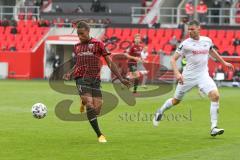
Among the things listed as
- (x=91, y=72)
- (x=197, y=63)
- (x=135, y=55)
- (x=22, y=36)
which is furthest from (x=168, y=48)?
(x=91, y=72)

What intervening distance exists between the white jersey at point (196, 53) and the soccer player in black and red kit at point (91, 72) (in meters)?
2.04

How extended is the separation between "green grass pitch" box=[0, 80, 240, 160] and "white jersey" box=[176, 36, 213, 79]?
4.26ft

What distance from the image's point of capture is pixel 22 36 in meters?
47.0

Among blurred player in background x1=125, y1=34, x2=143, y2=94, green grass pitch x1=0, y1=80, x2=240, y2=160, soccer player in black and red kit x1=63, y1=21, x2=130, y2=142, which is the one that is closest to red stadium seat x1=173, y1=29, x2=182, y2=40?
blurred player in background x1=125, y1=34, x2=143, y2=94

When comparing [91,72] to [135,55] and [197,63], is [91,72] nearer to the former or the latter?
[197,63]

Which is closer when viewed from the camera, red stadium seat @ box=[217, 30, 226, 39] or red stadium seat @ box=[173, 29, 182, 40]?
red stadium seat @ box=[217, 30, 226, 39]

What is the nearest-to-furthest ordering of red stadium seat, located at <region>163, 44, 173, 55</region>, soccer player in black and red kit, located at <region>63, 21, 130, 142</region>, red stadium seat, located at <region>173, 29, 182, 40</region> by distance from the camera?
1. soccer player in black and red kit, located at <region>63, 21, 130, 142</region>
2. red stadium seat, located at <region>163, 44, 173, 55</region>
3. red stadium seat, located at <region>173, 29, 182, 40</region>

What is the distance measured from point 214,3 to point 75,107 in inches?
1037

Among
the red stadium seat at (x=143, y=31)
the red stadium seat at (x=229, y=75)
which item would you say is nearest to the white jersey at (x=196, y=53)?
the red stadium seat at (x=229, y=75)

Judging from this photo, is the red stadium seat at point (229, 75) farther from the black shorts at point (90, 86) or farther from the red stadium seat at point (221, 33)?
the black shorts at point (90, 86)

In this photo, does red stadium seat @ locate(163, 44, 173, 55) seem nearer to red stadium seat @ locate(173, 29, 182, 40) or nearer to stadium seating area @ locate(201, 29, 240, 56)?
red stadium seat @ locate(173, 29, 182, 40)

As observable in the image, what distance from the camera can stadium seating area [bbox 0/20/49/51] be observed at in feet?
150

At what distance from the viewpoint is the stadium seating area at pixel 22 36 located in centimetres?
4584

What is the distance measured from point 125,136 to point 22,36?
32.7 metres
